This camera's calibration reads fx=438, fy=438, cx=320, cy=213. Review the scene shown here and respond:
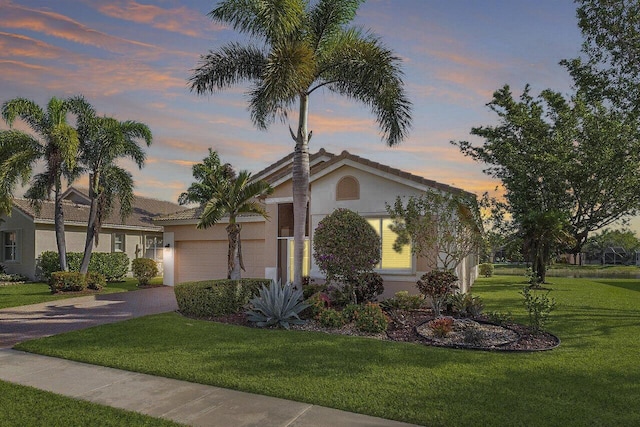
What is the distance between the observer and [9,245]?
2633 centimetres

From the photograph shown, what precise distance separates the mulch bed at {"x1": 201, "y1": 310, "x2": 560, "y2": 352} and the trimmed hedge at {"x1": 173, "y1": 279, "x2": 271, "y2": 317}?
0.32 m

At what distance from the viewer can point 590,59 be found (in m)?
16.2

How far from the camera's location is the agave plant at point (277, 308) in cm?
1074

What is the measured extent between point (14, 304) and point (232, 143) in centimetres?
1043

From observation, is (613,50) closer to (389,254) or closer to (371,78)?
(371,78)

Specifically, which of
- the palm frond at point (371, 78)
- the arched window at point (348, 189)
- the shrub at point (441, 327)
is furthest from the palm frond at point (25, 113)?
the shrub at point (441, 327)

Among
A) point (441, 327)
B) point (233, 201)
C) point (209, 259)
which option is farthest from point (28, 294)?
point (441, 327)

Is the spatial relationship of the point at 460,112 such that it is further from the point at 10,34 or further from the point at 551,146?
the point at 10,34

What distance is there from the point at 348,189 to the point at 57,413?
1055cm

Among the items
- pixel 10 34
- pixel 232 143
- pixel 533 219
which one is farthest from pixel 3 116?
pixel 533 219

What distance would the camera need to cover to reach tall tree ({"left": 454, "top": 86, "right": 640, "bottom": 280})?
20548 mm

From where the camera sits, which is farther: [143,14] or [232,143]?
[232,143]

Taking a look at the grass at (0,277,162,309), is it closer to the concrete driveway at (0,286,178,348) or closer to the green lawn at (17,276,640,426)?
the concrete driveway at (0,286,178,348)

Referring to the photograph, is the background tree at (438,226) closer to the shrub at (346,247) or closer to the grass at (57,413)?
the shrub at (346,247)
